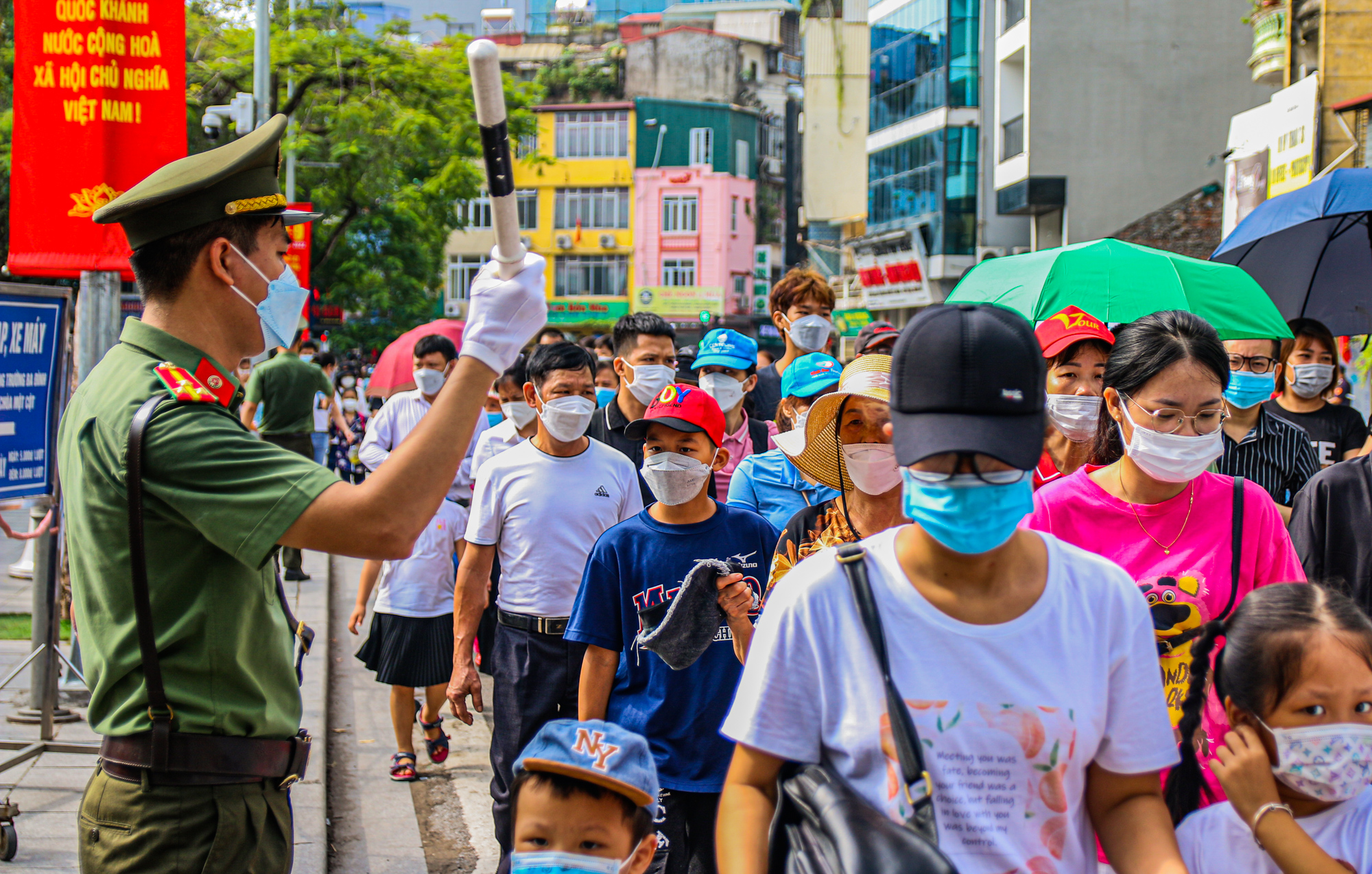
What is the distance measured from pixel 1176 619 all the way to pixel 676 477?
160 cm

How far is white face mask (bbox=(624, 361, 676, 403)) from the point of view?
6.43 meters

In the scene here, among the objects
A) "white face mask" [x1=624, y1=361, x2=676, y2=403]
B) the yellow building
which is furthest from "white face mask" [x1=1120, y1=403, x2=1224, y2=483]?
the yellow building

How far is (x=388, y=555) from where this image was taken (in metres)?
2.14

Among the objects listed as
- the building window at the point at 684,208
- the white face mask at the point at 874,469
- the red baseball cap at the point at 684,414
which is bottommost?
the white face mask at the point at 874,469

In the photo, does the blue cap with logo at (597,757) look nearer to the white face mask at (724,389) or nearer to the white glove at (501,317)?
the white glove at (501,317)

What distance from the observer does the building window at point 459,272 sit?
168 ft

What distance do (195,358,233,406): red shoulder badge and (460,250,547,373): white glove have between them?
532 millimetres

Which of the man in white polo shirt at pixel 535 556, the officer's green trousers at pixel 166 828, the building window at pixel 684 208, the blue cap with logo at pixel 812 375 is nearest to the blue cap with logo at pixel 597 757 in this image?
the officer's green trousers at pixel 166 828

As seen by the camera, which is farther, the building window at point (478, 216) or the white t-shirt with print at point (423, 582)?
the building window at point (478, 216)

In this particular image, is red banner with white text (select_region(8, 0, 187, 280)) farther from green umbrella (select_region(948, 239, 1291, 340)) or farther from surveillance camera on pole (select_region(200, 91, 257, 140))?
surveillance camera on pole (select_region(200, 91, 257, 140))

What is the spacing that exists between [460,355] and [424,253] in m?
33.9

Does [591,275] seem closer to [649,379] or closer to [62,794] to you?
[649,379]

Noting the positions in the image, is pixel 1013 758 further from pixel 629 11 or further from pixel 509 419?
pixel 629 11

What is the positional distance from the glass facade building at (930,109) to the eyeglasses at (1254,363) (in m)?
28.5
